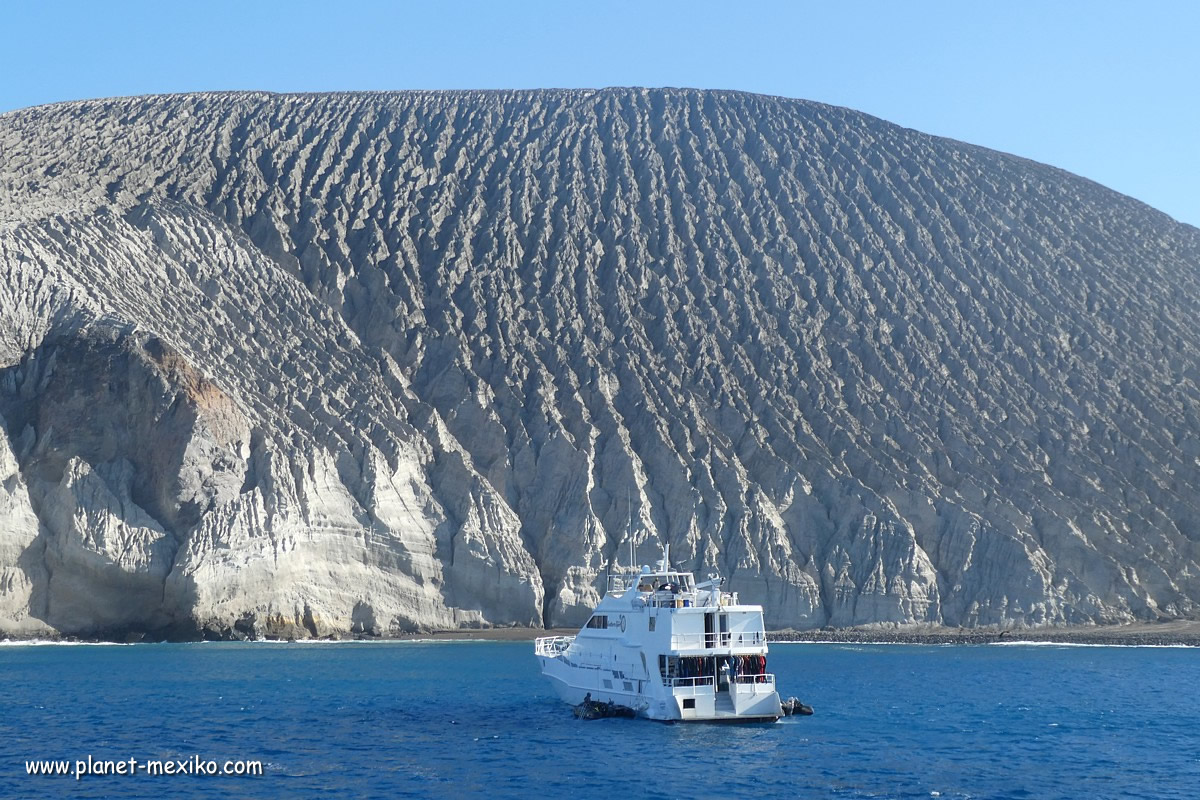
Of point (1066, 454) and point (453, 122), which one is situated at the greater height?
point (453, 122)

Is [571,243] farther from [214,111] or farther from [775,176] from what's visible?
[214,111]

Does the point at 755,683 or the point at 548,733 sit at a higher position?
the point at 755,683

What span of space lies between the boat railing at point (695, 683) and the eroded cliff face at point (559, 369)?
1543 inches

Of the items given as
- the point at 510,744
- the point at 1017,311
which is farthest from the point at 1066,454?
the point at 510,744

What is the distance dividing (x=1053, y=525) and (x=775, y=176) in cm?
4439

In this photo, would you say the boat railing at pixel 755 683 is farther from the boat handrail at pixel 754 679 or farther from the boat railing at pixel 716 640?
the boat railing at pixel 716 640

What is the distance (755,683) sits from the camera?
156ft

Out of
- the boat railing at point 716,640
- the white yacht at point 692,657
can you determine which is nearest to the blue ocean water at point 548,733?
the white yacht at point 692,657

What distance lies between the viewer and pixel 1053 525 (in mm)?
94500

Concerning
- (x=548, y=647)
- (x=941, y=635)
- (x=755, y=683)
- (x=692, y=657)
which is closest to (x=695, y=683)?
(x=692, y=657)

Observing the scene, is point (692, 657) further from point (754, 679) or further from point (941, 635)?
point (941, 635)

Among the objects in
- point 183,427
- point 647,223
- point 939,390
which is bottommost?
point 183,427

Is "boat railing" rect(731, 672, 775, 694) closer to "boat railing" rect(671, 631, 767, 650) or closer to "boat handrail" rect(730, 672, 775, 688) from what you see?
"boat handrail" rect(730, 672, 775, 688)

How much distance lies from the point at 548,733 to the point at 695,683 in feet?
17.3
